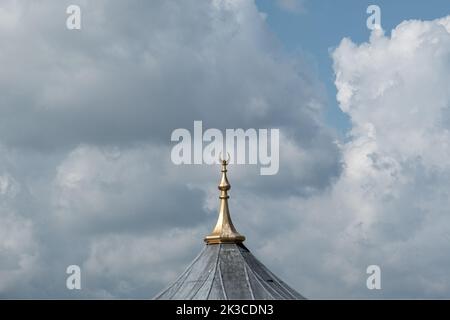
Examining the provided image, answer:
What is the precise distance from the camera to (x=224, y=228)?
47875mm

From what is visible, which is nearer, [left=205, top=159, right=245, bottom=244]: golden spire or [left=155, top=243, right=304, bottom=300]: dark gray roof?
[left=155, top=243, right=304, bottom=300]: dark gray roof

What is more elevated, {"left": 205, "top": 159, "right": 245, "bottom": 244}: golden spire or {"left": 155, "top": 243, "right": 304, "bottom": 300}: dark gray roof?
{"left": 205, "top": 159, "right": 245, "bottom": 244}: golden spire

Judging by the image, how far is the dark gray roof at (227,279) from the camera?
45438 mm

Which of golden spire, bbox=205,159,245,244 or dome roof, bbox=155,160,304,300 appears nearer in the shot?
dome roof, bbox=155,160,304,300

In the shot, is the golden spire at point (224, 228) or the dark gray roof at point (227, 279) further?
the golden spire at point (224, 228)

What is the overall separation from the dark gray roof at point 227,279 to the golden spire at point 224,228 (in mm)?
258

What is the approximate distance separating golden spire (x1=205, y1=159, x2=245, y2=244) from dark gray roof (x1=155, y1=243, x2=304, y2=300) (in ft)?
0.85

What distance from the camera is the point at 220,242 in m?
47.7

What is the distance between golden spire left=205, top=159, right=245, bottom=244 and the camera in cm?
4759

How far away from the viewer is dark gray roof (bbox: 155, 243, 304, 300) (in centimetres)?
4544

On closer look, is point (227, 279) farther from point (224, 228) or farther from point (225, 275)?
point (224, 228)
